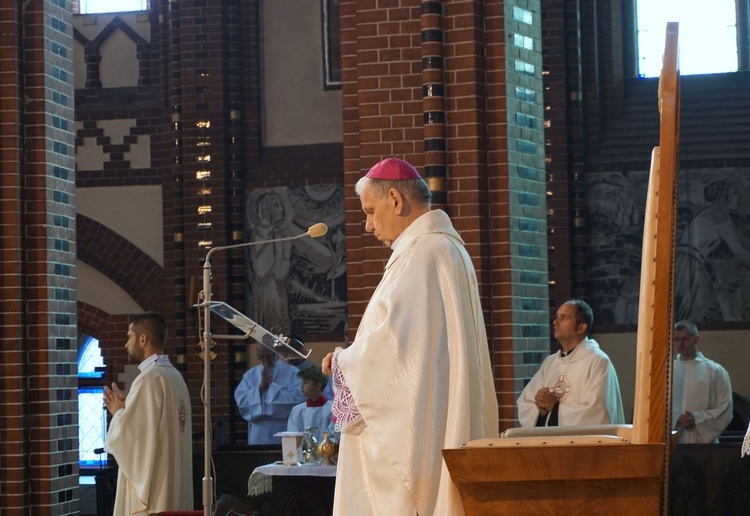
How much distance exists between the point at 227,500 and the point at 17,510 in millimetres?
1642

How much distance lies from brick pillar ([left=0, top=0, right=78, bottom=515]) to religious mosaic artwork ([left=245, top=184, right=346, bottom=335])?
522 cm

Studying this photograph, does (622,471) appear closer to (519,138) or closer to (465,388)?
(465,388)

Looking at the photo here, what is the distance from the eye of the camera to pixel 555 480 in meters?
2.63

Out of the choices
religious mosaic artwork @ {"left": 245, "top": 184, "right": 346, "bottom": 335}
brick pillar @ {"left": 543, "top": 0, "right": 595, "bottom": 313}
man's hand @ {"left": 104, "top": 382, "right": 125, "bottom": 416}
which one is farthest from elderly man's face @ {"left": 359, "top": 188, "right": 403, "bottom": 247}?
religious mosaic artwork @ {"left": 245, "top": 184, "right": 346, "bottom": 335}

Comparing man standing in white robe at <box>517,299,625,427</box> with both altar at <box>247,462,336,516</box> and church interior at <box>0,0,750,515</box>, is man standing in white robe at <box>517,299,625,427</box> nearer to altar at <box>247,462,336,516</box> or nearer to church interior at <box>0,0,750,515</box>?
altar at <box>247,462,336,516</box>

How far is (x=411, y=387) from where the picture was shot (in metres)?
4.30

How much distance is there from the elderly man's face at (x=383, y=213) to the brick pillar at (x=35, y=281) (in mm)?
3614

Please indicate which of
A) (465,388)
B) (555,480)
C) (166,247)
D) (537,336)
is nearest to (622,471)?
(555,480)

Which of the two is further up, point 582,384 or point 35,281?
point 35,281

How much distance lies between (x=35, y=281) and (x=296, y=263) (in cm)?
568

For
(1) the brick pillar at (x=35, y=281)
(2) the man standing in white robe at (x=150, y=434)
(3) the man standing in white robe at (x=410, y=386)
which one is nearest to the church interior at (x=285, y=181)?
(2) the man standing in white robe at (x=150, y=434)

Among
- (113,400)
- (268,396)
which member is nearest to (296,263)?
(268,396)

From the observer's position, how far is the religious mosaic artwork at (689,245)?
12.7m

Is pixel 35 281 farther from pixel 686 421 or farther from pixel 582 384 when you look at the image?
pixel 686 421
